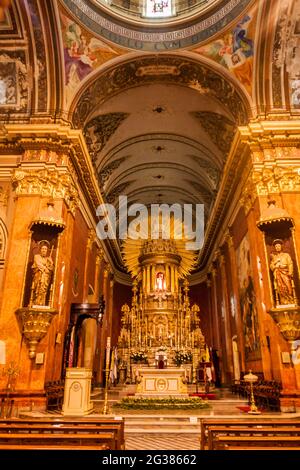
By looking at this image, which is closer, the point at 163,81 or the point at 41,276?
the point at 41,276

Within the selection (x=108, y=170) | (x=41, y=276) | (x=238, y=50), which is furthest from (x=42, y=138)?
(x=238, y=50)

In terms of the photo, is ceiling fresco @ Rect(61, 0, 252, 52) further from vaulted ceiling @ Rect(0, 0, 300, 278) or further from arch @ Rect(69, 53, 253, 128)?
arch @ Rect(69, 53, 253, 128)

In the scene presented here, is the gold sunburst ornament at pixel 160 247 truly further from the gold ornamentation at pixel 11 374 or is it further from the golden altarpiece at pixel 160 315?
the gold ornamentation at pixel 11 374

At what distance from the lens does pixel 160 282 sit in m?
18.7

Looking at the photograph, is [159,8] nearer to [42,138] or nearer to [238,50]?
[238,50]

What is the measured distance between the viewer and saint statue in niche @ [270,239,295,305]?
795 cm

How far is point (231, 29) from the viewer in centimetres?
1010

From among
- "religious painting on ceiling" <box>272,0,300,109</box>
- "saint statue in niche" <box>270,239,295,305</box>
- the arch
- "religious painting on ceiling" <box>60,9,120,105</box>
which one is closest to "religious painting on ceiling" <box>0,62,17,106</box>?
"religious painting on ceiling" <box>60,9,120,105</box>

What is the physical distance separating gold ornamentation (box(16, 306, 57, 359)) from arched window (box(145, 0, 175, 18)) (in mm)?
9524

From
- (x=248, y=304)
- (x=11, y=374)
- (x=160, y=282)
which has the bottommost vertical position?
(x=11, y=374)

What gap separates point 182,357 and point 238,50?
12.3m

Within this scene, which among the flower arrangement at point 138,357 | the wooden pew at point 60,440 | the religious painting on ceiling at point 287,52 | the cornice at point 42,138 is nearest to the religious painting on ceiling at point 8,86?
the cornice at point 42,138

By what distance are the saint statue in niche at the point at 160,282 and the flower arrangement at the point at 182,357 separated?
11.5 ft
